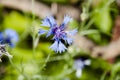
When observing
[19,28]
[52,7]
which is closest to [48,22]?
[19,28]

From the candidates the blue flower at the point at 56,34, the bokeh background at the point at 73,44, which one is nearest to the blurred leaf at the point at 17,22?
the bokeh background at the point at 73,44

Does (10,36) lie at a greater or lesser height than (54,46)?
greater

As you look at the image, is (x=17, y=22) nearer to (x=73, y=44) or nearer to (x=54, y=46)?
(x=73, y=44)

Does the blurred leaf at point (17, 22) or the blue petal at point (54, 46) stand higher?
the blurred leaf at point (17, 22)

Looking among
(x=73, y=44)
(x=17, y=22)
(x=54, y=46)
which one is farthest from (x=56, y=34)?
(x=17, y=22)

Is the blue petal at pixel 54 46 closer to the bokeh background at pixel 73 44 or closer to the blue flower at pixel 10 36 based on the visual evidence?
the bokeh background at pixel 73 44

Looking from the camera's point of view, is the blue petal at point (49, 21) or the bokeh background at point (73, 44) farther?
the bokeh background at point (73, 44)

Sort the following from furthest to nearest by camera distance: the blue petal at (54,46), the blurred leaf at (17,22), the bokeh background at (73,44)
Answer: the blurred leaf at (17,22)
the bokeh background at (73,44)
the blue petal at (54,46)

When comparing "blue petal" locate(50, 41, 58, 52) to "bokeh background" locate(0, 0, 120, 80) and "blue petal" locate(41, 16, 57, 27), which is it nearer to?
"blue petal" locate(41, 16, 57, 27)
